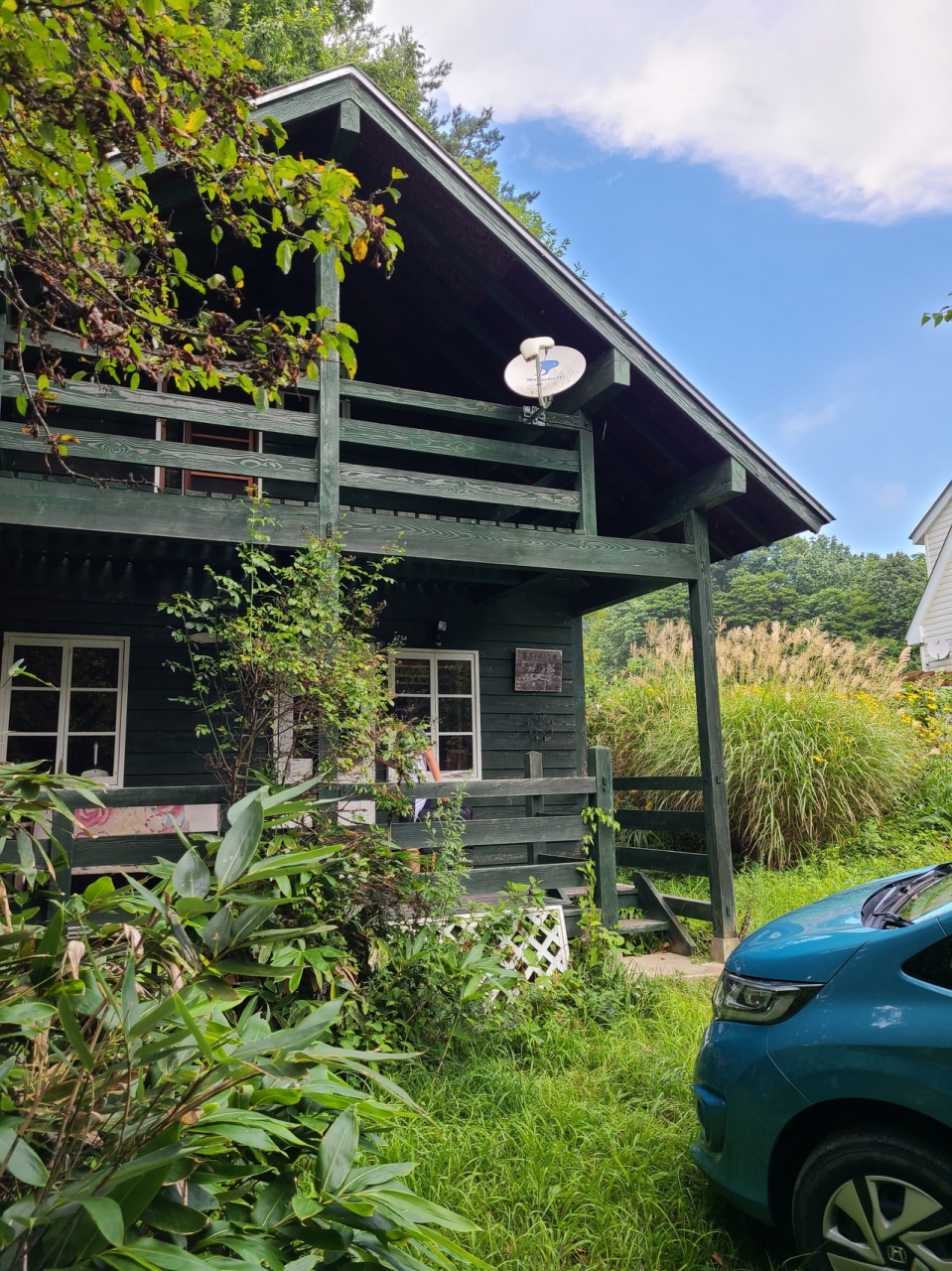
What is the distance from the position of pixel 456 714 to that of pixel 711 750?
2.78 meters

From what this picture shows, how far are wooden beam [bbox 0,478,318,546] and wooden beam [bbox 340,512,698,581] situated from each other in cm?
42

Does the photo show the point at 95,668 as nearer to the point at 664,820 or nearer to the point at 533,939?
the point at 533,939

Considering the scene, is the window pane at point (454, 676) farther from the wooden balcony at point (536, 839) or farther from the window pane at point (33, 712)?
the window pane at point (33, 712)

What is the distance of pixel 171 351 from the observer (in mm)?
2936

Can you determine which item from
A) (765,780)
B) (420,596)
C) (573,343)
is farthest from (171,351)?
(765,780)

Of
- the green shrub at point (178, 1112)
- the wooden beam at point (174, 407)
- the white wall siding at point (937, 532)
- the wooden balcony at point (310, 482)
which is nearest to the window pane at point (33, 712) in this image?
the wooden balcony at point (310, 482)

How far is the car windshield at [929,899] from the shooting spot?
2.60 meters

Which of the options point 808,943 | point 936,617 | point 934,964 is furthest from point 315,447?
point 936,617

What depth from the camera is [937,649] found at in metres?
19.5

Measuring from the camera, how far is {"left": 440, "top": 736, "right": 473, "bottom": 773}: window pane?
8.34 metres

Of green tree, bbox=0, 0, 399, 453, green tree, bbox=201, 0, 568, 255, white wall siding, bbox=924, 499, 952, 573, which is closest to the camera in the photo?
green tree, bbox=0, 0, 399, 453

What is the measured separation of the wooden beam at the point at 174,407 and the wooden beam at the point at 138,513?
0.53 m

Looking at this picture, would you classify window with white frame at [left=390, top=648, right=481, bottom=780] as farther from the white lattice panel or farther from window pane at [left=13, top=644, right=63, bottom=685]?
window pane at [left=13, top=644, right=63, bottom=685]

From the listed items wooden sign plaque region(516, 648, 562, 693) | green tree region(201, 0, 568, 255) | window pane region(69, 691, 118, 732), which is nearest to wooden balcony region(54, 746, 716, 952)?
window pane region(69, 691, 118, 732)
